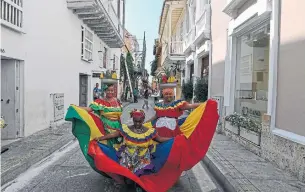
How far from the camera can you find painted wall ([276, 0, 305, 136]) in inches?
194

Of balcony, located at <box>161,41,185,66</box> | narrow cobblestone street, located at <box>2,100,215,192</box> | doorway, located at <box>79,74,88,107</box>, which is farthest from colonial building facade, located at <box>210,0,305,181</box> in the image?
balcony, located at <box>161,41,185,66</box>

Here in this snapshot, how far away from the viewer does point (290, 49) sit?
5320mm

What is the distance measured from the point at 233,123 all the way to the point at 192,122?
13.2 ft

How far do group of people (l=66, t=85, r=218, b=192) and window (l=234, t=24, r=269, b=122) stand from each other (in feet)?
9.83

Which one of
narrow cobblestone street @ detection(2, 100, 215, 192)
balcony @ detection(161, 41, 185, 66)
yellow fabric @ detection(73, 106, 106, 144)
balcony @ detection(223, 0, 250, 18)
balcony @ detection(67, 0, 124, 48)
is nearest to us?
yellow fabric @ detection(73, 106, 106, 144)

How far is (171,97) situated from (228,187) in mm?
1738

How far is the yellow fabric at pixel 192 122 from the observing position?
456 cm

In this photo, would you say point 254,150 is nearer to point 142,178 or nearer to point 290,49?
point 290,49

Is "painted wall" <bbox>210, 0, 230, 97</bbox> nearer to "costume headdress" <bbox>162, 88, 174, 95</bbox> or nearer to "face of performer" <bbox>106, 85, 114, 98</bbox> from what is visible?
"costume headdress" <bbox>162, 88, 174, 95</bbox>

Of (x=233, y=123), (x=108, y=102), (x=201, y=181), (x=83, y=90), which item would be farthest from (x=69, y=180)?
(x=83, y=90)

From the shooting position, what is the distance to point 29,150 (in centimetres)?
644

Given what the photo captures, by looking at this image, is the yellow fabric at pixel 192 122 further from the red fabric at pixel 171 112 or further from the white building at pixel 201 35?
the white building at pixel 201 35

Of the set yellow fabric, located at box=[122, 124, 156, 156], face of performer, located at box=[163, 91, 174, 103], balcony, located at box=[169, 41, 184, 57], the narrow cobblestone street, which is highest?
balcony, located at box=[169, 41, 184, 57]

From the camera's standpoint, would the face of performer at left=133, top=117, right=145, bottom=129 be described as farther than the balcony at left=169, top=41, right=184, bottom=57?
No
